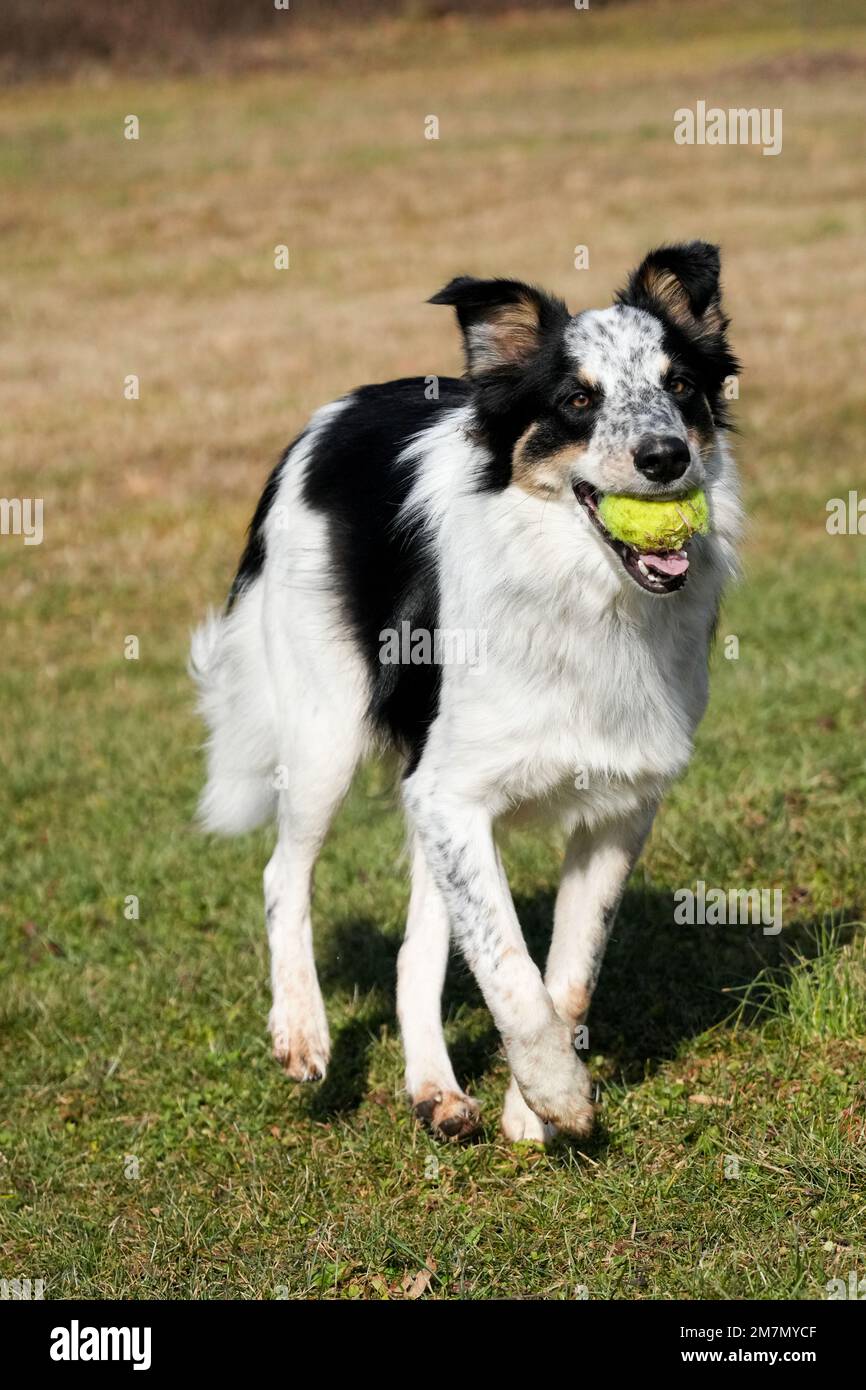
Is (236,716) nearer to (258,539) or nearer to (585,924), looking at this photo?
(258,539)

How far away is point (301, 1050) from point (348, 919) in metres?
1.57

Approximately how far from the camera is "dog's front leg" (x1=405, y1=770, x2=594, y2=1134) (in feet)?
13.8

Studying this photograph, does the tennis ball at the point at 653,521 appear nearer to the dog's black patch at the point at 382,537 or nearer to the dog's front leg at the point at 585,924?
the dog's black patch at the point at 382,537

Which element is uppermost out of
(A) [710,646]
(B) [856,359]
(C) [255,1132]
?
(B) [856,359]

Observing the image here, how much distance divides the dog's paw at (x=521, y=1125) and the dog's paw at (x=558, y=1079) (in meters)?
0.40

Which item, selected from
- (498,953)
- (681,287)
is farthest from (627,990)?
(681,287)

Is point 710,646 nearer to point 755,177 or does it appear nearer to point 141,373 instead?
point 141,373

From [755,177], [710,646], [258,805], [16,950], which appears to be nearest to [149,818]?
[16,950]

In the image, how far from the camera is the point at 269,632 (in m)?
5.55

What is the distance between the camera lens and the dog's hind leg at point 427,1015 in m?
4.67

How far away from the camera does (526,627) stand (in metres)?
4.38

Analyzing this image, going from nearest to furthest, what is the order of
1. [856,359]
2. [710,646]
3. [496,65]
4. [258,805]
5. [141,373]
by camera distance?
1. [710,646]
2. [258,805]
3. [856,359]
4. [141,373]
5. [496,65]

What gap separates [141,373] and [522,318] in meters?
15.3

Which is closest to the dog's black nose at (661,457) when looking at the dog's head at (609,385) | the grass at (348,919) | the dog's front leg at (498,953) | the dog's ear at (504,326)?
the dog's head at (609,385)
